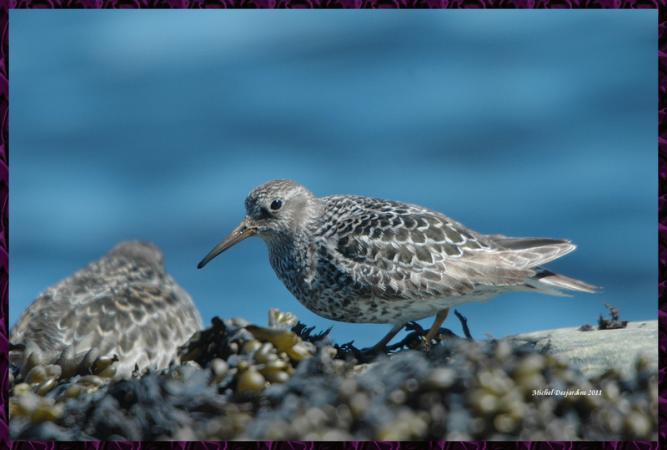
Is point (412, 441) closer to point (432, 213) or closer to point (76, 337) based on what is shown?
point (432, 213)

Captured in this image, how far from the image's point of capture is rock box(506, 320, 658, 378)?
5.27 m

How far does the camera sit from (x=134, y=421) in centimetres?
460

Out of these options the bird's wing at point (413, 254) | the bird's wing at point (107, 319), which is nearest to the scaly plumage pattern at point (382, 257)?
the bird's wing at point (413, 254)

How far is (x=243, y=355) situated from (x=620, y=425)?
1.97 metres

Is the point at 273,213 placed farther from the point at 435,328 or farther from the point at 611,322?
the point at 611,322

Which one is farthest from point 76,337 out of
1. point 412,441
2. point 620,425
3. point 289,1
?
point 620,425

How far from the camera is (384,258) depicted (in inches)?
248

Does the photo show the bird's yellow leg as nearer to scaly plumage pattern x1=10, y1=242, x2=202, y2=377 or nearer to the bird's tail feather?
the bird's tail feather

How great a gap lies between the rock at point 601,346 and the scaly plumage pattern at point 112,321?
299 centimetres

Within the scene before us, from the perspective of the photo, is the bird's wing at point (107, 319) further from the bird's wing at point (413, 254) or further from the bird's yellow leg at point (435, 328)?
the bird's yellow leg at point (435, 328)

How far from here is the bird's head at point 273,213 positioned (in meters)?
6.77

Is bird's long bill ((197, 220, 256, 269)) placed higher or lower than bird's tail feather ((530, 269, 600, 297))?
higher

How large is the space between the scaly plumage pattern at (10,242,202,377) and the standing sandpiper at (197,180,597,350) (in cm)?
128

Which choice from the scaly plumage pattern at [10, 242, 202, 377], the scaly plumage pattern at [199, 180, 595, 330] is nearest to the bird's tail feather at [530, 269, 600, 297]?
the scaly plumage pattern at [199, 180, 595, 330]
